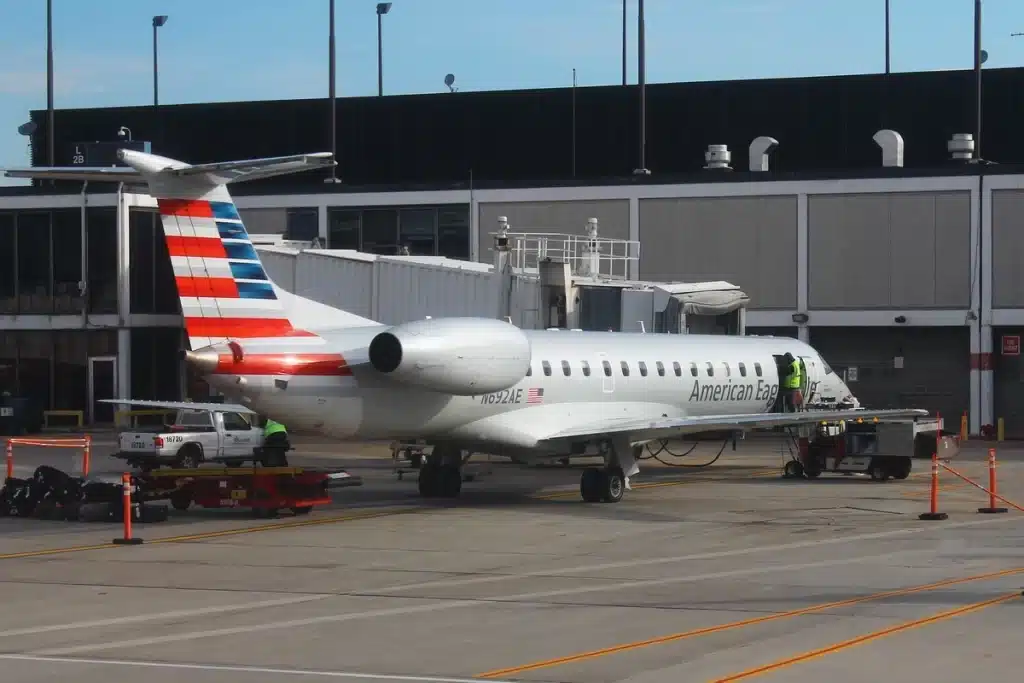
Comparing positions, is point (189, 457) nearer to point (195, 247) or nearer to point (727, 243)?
point (195, 247)

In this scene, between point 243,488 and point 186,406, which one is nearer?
point 243,488

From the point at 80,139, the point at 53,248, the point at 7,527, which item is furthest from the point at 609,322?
the point at 80,139

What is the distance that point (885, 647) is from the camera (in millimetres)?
13453

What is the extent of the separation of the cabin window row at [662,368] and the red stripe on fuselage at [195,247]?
639cm

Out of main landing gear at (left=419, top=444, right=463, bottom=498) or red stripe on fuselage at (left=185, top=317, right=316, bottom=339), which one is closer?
red stripe on fuselage at (left=185, top=317, right=316, bottom=339)

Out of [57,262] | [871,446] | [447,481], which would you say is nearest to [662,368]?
[871,446]

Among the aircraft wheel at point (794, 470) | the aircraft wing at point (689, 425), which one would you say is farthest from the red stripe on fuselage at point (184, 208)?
the aircraft wheel at point (794, 470)

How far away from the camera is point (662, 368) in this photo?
1293 inches

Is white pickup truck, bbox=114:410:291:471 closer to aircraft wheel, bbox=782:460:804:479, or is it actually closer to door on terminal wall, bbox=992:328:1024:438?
aircraft wheel, bbox=782:460:804:479

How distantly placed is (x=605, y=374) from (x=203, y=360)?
10046 millimetres

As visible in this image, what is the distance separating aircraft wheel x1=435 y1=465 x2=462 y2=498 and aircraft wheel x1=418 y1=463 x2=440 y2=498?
2 centimetres

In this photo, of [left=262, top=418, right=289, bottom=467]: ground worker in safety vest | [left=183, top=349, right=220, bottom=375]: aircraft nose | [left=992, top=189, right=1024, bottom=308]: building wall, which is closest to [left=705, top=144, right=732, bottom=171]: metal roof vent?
[left=992, top=189, right=1024, bottom=308]: building wall

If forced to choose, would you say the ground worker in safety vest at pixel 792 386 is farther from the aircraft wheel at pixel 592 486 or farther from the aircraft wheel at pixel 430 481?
the aircraft wheel at pixel 430 481

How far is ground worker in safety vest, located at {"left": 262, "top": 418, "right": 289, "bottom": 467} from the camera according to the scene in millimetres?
36031
